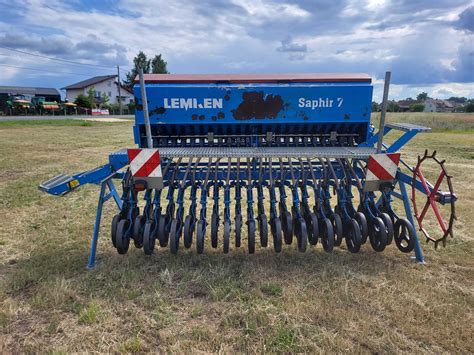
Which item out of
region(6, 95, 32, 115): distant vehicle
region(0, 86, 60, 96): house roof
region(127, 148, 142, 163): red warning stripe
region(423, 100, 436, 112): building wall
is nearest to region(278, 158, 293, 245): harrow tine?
region(127, 148, 142, 163): red warning stripe

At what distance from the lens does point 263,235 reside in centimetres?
386

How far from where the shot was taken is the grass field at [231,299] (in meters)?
2.75

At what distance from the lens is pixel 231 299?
330 centimetres

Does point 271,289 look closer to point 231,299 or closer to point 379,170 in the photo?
point 231,299

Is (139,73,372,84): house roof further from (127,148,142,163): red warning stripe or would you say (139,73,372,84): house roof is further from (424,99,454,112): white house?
(424,99,454,112): white house

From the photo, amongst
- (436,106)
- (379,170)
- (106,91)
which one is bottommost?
(436,106)

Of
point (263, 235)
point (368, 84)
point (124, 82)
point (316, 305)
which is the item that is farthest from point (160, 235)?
point (124, 82)

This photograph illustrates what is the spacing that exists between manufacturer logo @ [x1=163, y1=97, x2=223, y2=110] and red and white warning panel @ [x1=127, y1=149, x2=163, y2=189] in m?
0.61

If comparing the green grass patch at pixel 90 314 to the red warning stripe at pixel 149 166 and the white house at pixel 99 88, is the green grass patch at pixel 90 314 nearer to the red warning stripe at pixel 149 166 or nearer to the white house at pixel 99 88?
the red warning stripe at pixel 149 166

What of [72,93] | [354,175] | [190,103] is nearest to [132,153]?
[190,103]

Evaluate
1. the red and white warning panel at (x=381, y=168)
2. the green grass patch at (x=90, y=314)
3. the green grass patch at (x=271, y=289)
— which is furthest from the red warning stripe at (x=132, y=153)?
the red and white warning panel at (x=381, y=168)

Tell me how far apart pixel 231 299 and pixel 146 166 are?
1540 mm

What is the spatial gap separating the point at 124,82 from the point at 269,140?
69.9 metres

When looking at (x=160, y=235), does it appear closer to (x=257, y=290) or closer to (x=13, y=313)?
(x=257, y=290)
